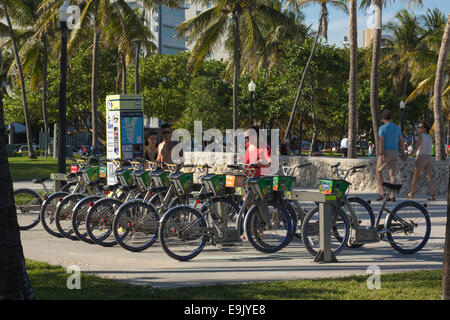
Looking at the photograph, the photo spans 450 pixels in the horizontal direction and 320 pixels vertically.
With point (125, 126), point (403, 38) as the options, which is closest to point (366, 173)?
point (125, 126)

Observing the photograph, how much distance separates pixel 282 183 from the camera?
940 centimetres

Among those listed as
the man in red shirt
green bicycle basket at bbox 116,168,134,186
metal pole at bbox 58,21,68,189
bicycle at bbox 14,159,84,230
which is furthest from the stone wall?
bicycle at bbox 14,159,84,230

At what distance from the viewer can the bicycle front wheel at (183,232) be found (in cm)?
878

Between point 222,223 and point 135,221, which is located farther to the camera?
point 222,223

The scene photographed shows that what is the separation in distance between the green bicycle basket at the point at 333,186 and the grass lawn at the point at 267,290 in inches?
65.6

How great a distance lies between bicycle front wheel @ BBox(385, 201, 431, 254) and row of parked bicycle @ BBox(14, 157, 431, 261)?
0.01 meters

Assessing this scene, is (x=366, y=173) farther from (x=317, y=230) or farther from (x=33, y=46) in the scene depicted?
(x=33, y=46)

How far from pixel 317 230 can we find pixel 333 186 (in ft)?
2.15

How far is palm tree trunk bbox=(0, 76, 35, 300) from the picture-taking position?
17.9 ft

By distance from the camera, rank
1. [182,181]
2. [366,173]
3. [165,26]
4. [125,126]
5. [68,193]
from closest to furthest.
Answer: [182,181] → [68,193] → [125,126] → [366,173] → [165,26]

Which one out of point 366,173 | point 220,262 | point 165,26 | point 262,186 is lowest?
point 220,262

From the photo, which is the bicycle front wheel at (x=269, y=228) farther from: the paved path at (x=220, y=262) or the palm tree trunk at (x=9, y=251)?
the palm tree trunk at (x=9, y=251)
